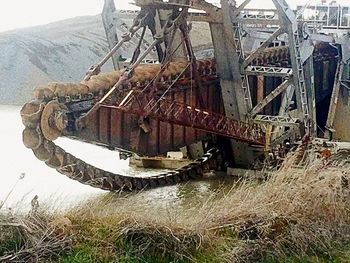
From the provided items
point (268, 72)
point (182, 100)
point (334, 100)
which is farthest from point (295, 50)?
point (334, 100)

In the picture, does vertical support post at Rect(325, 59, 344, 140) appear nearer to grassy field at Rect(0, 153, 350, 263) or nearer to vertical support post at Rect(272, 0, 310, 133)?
vertical support post at Rect(272, 0, 310, 133)

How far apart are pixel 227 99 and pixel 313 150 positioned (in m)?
3.58

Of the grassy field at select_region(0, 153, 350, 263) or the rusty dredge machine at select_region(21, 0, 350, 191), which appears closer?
the grassy field at select_region(0, 153, 350, 263)

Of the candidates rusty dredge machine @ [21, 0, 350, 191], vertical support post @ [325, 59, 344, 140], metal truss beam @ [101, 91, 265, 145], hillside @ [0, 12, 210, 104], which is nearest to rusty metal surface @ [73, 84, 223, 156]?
rusty dredge machine @ [21, 0, 350, 191]

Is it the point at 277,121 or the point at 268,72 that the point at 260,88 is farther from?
the point at 277,121

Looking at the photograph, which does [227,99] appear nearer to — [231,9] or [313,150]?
[231,9]

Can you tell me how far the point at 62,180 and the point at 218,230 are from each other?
676 cm

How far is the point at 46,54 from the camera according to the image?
26.2 m

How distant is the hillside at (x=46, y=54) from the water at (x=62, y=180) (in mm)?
5069

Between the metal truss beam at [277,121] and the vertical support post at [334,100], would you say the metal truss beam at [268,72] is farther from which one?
the vertical support post at [334,100]

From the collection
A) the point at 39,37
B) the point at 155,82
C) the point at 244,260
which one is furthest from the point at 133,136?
the point at 39,37

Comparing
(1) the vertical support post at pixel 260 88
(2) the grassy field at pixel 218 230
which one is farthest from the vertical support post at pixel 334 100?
(2) the grassy field at pixel 218 230

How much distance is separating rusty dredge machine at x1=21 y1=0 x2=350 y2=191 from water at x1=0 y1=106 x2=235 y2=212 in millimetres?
499

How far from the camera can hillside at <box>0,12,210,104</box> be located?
76.8ft
